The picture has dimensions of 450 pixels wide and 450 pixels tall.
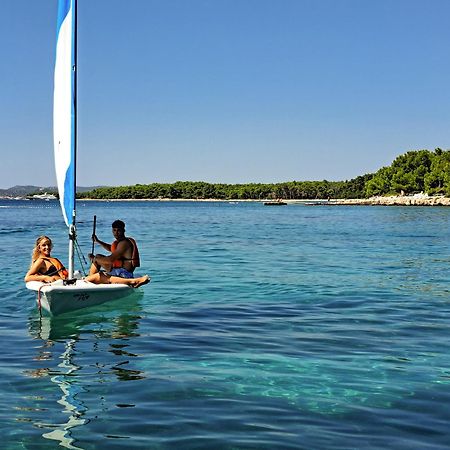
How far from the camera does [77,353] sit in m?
11.3

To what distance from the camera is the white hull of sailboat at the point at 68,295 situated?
13.5 m

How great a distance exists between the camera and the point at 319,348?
1160 centimetres

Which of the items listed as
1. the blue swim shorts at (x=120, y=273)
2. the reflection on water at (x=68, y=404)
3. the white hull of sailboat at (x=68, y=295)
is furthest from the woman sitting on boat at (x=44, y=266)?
the reflection on water at (x=68, y=404)

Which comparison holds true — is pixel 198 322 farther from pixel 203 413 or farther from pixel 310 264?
pixel 310 264

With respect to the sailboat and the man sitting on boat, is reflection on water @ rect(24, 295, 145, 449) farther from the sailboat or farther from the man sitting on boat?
the man sitting on boat

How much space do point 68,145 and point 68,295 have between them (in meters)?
3.27

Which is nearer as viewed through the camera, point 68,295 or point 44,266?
point 68,295

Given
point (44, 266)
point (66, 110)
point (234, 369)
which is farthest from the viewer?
point (44, 266)

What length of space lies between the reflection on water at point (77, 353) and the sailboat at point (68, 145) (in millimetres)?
382

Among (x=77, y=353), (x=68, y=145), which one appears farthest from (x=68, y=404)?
(x=68, y=145)

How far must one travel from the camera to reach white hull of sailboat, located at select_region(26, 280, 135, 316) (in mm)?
13500

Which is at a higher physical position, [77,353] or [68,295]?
[68,295]

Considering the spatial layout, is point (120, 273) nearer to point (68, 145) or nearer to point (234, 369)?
point (68, 145)

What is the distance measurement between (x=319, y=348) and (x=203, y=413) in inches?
156
